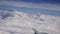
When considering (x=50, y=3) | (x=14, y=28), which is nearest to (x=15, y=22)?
(x=14, y=28)

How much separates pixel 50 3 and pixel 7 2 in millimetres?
619

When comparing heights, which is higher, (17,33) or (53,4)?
(53,4)

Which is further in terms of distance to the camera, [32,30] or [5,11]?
[5,11]

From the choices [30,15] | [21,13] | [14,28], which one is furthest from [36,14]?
[14,28]

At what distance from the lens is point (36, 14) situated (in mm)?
1718

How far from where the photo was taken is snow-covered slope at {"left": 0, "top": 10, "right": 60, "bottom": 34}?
166 cm

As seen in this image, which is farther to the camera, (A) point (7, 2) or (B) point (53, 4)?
(A) point (7, 2)

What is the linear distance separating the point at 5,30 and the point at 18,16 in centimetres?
26

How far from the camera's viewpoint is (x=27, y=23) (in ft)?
5.61

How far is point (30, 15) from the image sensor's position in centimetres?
174

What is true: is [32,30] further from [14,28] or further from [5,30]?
[5,30]

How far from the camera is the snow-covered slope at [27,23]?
1662 mm

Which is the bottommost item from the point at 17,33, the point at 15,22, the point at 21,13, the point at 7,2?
the point at 17,33

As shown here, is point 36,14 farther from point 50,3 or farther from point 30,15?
point 50,3
